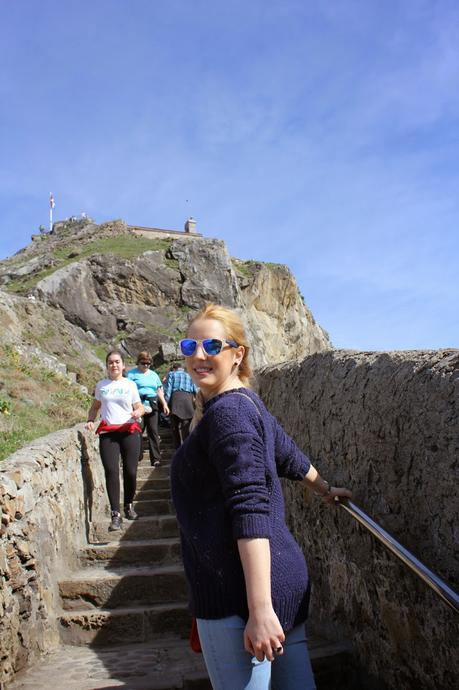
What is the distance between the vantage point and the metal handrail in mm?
1773

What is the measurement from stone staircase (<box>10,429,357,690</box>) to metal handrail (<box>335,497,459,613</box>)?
1.02 m

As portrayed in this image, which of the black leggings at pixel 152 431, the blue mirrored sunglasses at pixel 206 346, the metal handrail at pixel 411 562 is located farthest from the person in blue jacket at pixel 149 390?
the blue mirrored sunglasses at pixel 206 346

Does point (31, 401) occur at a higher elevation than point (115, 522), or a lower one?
higher

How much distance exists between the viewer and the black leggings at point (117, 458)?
583cm

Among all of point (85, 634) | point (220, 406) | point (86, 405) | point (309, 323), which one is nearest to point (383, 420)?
point (220, 406)

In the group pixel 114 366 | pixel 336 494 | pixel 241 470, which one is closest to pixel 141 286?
pixel 114 366

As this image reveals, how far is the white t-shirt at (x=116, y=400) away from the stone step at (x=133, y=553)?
1158 millimetres

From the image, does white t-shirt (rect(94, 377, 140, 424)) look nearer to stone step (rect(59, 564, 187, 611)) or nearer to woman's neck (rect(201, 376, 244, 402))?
stone step (rect(59, 564, 187, 611))

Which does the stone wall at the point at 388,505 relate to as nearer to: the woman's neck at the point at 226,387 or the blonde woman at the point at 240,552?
the blonde woman at the point at 240,552

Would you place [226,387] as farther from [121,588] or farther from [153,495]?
[153,495]

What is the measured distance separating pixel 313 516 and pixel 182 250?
28.7 meters

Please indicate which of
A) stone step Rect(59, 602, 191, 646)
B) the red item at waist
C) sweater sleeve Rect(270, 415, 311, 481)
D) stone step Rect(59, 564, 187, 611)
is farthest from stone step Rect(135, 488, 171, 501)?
sweater sleeve Rect(270, 415, 311, 481)

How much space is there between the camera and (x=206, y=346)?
1982mm

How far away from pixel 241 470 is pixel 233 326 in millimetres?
571
